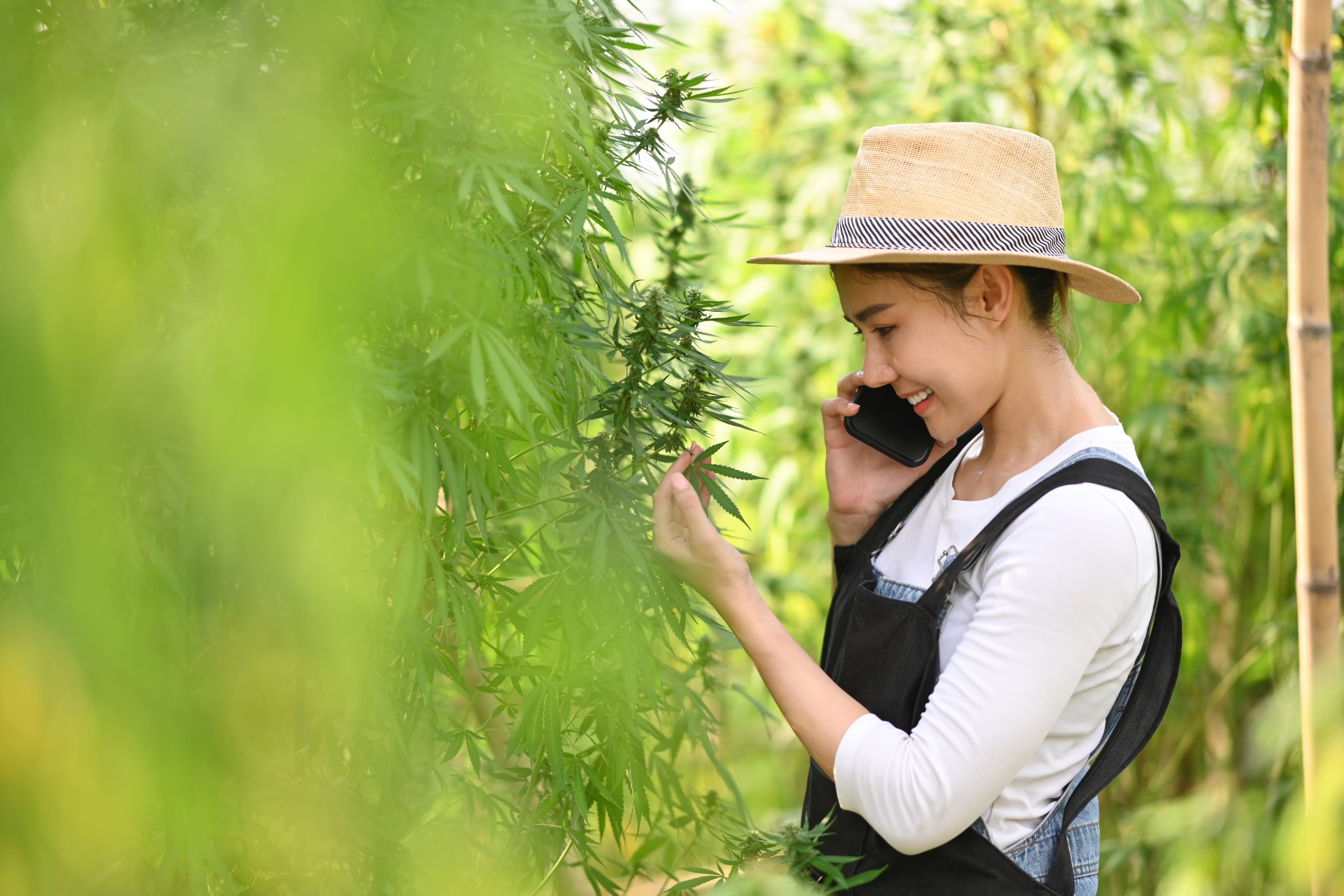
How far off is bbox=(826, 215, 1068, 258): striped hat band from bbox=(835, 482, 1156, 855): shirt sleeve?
27cm

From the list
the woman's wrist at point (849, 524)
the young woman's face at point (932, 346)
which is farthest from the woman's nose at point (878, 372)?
the woman's wrist at point (849, 524)

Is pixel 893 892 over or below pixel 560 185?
below

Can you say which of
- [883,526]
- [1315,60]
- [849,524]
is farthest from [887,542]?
[1315,60]

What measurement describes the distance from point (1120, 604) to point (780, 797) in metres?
2.85

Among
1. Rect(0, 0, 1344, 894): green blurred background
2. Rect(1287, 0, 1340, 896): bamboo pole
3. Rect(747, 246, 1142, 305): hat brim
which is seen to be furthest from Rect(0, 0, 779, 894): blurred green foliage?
Rect(1287, 0, 1340, 896): bamboo pole

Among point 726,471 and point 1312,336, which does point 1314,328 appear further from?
point 726,471

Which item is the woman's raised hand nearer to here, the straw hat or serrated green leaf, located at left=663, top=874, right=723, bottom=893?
the straw hat

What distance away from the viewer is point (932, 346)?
1.18m

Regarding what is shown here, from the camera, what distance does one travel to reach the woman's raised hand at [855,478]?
1.49 meters

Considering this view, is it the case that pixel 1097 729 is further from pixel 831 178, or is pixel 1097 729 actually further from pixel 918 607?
pixel 831 178

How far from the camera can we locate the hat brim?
1145 mm

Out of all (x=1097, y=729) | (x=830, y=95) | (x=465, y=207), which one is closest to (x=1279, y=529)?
(x=830, y=95)

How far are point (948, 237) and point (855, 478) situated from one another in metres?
0.42

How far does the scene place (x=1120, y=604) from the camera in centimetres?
106
